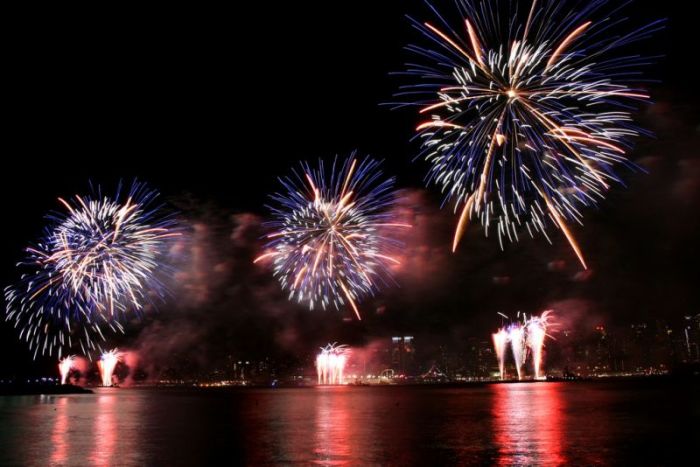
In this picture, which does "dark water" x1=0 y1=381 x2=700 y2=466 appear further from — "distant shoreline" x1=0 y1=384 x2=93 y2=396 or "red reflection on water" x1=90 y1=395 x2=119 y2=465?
"distant shoreline" x1=0 y1=384 x2=93 y2=396

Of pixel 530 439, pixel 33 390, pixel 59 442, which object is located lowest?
pixel 33 390

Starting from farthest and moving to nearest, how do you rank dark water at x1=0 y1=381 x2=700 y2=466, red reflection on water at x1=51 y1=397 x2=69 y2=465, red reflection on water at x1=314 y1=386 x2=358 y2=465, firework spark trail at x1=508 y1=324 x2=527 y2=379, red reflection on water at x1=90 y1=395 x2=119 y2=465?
firework spark trail at x1=508 y1=324 x2=527 y2=379 < red reflection on water at x1=51 y1=397 x2=69 y2=465 < red reflection on water at x1=90 y1=395 x2=119 y2=465 < dark water at x1=0 y1=381 x2=700 y2=466 < red reflection on water at x1=314 y1=386 x2=358 y2=465

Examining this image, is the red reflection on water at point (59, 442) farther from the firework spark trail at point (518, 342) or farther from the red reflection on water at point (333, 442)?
the firework spark trail at point (518, 342)

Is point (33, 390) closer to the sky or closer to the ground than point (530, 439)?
closer to the ground

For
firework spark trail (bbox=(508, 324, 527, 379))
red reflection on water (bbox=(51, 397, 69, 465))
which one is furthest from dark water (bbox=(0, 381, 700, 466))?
firework spark trail (bbox=(508, 324, 527, 379))

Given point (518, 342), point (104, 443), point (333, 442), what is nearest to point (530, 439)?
point (333, 442)

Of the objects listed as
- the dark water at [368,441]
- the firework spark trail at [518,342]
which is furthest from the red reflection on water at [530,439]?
the firework spark trail at [518,342]

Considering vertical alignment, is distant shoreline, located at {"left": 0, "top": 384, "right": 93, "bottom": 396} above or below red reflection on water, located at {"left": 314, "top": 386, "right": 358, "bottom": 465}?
below

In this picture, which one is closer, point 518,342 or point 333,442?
point 333,442

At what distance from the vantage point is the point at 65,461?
16.5 metres

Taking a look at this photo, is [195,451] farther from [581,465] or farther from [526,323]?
[526,323]

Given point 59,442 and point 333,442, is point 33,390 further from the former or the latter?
point 333,442

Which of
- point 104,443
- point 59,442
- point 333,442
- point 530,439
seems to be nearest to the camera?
point 530,439

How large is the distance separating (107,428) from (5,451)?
7.94 m
